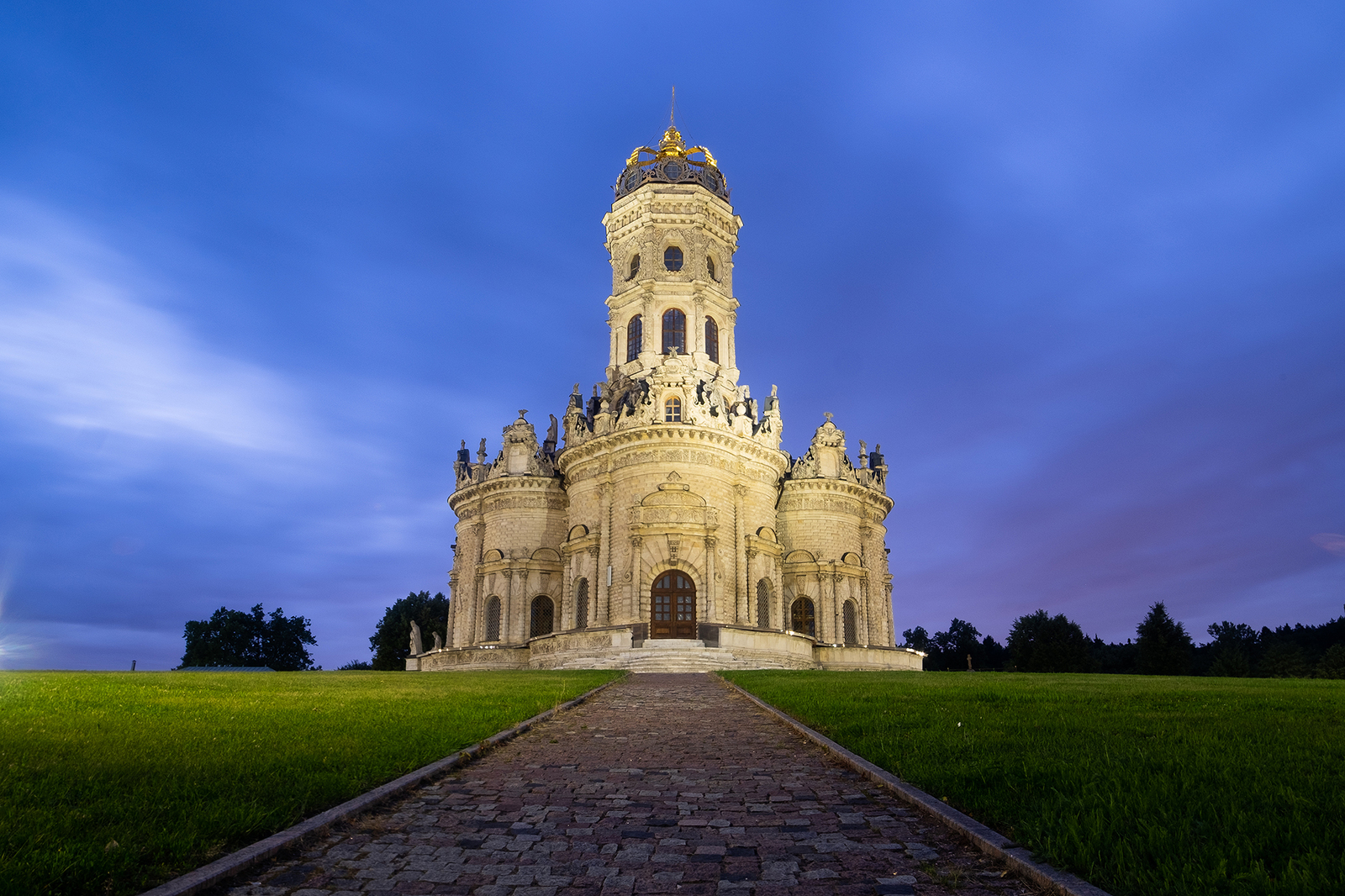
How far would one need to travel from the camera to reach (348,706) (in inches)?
572

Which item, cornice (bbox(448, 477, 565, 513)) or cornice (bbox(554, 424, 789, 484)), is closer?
cornice (bbox(554, 424, 789, 484))

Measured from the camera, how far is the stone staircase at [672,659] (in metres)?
35.0

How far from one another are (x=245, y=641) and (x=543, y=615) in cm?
5385

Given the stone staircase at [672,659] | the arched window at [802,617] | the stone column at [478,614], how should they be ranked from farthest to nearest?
the stone column at [478,614]
the arched window at [802,617]
the stone staircase at [672,659]

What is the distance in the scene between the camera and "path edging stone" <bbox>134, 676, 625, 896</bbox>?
16.6ft

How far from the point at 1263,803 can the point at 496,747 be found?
8.43 meters

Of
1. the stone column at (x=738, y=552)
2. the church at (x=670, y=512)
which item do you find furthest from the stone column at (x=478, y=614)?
the stone column at (x=738, y=552)

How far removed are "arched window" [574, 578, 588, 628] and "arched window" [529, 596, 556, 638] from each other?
125 inches

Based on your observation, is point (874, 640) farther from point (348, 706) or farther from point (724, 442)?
point (348, 706)

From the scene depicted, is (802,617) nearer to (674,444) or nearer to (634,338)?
(674,444)

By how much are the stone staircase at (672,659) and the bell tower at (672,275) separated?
60.5 feet

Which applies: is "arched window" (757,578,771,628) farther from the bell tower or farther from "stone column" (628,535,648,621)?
the bell tower

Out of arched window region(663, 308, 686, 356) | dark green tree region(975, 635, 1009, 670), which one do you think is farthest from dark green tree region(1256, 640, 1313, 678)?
arched window region(663, 308, 686, 356)

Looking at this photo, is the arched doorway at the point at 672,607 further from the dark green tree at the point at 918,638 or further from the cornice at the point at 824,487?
the dark green tree at the point at 918,638
